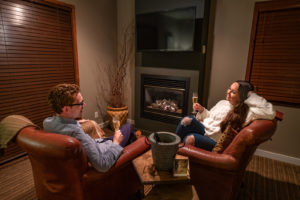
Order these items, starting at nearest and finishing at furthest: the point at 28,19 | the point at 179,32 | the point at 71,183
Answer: the point at 71,183 → the point at 28,19 → the point at 179,32

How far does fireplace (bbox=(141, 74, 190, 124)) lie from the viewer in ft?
9.84

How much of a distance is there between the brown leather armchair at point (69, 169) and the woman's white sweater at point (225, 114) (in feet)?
3.06

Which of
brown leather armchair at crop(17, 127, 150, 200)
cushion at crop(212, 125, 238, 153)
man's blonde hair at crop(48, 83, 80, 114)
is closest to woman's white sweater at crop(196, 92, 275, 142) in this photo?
cushion at crop(212, 125, 238, 153)

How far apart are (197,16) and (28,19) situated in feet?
7.28

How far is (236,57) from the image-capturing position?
271 cm

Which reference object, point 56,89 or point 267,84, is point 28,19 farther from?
point 267,84

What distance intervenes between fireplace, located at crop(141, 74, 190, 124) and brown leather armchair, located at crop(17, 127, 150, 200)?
1588 millimetres

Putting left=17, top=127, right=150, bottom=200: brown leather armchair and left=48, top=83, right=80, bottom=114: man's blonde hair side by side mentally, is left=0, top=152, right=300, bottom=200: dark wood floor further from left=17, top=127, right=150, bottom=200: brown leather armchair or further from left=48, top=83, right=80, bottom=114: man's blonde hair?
left=48, top=83, right=80, bottom=114: man's blonde hair

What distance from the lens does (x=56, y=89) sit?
1.30m

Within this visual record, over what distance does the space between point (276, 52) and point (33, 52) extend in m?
3.23

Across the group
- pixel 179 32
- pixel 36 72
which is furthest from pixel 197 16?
pixel 36 72

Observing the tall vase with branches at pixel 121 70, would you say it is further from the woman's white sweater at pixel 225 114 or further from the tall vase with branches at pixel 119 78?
the woman's white sweater at pixel 225 114

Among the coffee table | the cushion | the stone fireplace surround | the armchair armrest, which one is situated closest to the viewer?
the coffee table

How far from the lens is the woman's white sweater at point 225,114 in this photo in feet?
4.79
